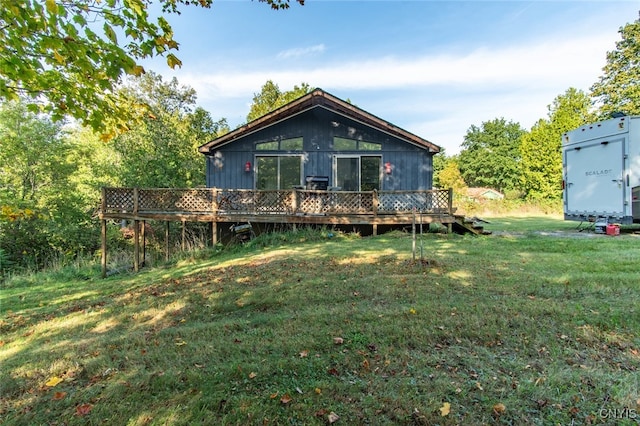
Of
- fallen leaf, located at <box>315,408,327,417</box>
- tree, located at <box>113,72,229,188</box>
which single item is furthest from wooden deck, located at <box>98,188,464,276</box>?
fallen leaf, located at <box>315,408,327,417</box>

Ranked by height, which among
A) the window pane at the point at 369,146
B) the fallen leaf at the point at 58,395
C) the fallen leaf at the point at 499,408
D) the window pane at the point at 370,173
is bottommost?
the fallen leaf at the point at 58,395

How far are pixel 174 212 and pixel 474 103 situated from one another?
28.0 meters

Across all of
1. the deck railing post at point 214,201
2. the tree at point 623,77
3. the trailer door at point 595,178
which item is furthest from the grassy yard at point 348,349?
the tree at point 623,77

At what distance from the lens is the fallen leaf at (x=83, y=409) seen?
2267 millimetres

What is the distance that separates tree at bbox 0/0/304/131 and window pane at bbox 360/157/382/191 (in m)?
9.04

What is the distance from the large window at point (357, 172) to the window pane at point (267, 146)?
91.4 inches

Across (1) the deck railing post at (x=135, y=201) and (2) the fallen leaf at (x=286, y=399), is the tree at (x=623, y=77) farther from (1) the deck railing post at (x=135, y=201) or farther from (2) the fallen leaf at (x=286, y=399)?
(2) the fallen leaf at (x=286, y=399)

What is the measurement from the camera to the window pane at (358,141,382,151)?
39.6 feet

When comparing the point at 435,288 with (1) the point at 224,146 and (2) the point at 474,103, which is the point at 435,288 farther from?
(2) the point at 474,103

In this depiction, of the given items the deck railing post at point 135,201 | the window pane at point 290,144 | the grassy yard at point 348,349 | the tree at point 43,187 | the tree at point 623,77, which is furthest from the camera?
the tree at point 623,77

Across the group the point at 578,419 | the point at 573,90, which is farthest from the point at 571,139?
the point at 573,90

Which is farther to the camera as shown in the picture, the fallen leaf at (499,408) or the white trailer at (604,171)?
the white trailer at (604,171)

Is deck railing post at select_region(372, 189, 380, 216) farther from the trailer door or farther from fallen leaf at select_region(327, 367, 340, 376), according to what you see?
fallen leaf at select_region(327, 367, 340, 376)

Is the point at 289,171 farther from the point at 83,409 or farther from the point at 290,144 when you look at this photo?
the point at 83,409
